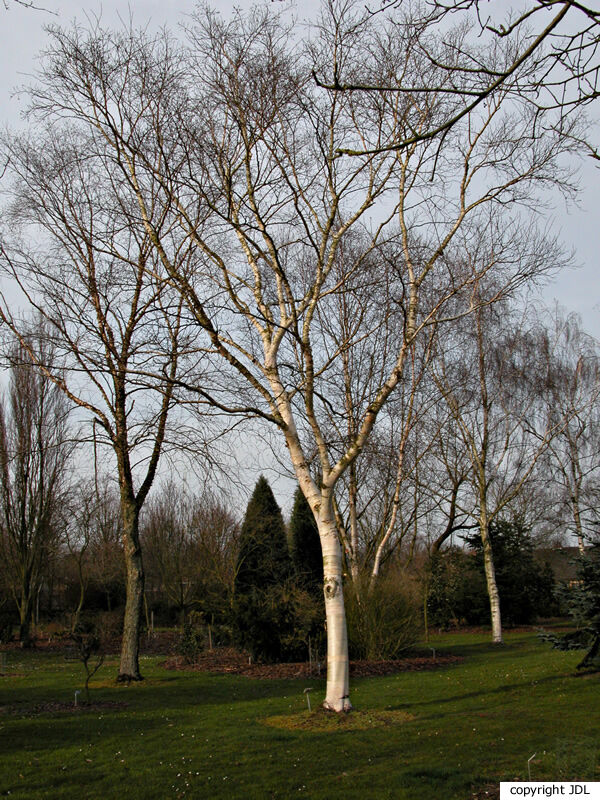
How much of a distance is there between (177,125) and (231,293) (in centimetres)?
224

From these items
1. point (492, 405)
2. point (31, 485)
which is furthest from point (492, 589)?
point (31, 485)

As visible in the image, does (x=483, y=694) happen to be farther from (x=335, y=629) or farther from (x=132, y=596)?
(x=132, y=596)

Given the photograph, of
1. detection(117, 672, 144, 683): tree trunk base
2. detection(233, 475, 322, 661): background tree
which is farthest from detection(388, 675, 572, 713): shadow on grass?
detection(117, 672, 144, 683): tree trunk base

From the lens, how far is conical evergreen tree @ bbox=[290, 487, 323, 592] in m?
18.6

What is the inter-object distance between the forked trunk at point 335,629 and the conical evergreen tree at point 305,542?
31.8 ft

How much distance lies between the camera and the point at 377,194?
9773mm

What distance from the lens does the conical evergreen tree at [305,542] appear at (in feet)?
61.1

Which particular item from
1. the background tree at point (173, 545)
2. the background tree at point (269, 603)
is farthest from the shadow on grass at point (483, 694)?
the background tree at point (173, 545)

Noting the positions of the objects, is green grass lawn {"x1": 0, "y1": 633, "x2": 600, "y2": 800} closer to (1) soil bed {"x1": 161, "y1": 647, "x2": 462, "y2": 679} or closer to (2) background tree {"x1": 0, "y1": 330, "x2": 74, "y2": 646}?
(1) soil bed {"x1": 161, "y1": 647, "x2": 462, "y2": 679}

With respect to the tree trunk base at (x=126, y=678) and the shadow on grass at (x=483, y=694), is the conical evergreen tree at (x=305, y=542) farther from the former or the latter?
the shadow on grass at (x=483, y=694)

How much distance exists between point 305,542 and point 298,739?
1162 cm

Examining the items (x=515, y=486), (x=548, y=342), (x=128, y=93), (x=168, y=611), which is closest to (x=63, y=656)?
(x=168, y=611)

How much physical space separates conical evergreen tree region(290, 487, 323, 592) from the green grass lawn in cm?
553

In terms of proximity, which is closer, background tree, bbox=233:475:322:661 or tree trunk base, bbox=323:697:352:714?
tree trunk base, bbox=323:697:352:714
